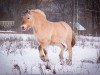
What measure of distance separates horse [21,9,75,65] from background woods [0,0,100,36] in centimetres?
6

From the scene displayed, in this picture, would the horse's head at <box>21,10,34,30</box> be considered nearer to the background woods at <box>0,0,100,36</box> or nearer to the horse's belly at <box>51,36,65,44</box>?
the background woods at <box>0,0,100,36</box>

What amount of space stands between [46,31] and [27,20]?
0.80ft

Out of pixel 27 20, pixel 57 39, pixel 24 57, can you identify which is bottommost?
pixel 24 57

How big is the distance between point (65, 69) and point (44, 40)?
0.41 metres

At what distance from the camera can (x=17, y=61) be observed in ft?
11.1

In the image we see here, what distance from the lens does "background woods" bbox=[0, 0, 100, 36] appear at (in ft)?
11.2

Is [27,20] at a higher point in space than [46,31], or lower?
higher

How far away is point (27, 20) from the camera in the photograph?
335 cm

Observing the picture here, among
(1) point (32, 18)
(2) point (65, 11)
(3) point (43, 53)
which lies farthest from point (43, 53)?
(2) point (65, 11)

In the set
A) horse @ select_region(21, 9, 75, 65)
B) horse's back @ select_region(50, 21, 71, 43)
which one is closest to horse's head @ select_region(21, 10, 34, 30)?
horse @ select_region(21, 9, 75, 65)

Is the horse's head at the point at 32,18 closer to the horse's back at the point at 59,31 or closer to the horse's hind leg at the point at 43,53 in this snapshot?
the horse's back at the point at 59,31

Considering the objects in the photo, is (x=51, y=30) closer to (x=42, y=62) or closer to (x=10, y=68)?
(x=42, y=62)

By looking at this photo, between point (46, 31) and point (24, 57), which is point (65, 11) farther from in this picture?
point (24, 57)

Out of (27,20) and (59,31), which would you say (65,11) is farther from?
(27,20)
